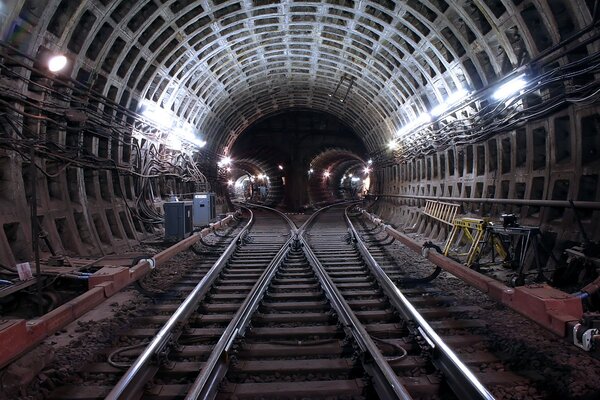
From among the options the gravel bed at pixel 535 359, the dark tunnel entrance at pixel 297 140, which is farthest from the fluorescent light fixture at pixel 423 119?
the dark tunnel entrance at pixel 297 140

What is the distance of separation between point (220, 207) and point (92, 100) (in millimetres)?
12645

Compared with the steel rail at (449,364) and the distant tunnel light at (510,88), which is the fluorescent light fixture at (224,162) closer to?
the distant tunnel light at (510,88)

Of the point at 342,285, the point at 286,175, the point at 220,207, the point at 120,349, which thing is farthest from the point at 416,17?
the point at 286,175

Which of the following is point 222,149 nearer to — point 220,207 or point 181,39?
point 220,207

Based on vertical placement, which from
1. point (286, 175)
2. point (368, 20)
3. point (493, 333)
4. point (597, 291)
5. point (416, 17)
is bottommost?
point (493, 333)

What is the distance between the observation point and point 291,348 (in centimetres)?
401

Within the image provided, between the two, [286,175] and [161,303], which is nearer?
[161,303]

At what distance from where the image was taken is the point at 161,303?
564cm

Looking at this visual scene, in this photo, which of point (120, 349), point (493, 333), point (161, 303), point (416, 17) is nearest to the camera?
point (120, 349)

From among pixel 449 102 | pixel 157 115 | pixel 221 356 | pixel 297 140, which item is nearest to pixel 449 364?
pixel 221 356

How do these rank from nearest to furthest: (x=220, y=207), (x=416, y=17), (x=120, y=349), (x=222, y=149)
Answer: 1. (x=120, y=349)
2. (x=416, y=17)
3. (x=220, y=207)
4. (x=222, y=149)

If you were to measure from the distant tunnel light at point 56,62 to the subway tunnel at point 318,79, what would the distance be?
4 centimetres

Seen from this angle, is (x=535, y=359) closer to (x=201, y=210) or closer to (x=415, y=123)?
(x=415, y=123)

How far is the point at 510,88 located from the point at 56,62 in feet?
27.5
